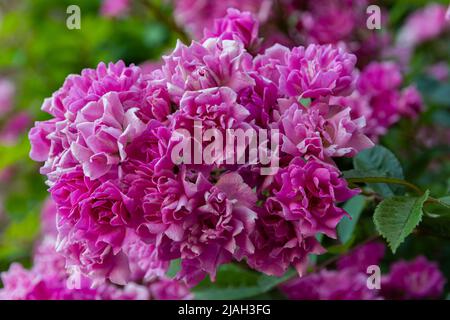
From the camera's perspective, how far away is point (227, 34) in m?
0.74

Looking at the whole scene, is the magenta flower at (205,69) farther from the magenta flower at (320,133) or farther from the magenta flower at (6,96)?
the magenta flower at (6,96)

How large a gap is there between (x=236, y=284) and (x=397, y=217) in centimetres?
30

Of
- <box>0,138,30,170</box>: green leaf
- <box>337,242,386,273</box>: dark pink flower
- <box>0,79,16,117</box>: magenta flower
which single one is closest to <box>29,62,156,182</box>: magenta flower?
<box>337,242,386,273</box>: dark pink flower

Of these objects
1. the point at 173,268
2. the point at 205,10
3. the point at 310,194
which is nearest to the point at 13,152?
the point at 205,10

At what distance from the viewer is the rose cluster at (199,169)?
62cm

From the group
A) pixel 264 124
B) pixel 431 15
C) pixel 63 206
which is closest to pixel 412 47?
pixel 431 15

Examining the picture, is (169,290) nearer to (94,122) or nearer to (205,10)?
(94,122)

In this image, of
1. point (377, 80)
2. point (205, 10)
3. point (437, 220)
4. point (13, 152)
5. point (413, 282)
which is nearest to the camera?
point (437, 220)

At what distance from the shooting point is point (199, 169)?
63 cm

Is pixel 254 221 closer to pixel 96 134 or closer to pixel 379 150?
pixel 96 134

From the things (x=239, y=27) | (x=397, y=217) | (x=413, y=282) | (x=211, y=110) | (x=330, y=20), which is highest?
(x=330, y=20)

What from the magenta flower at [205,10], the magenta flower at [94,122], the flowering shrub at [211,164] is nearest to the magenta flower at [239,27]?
the flowering shrub at [211,164]

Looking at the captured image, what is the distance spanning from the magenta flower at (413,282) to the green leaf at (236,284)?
194 millimetres

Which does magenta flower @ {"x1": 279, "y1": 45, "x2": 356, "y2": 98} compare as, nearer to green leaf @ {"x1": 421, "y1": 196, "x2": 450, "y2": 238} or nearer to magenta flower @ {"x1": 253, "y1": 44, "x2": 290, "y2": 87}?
magenta flower @ {"x1": 253, "y1": 44, "x2": 290, "y2": 87}
